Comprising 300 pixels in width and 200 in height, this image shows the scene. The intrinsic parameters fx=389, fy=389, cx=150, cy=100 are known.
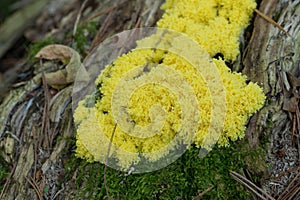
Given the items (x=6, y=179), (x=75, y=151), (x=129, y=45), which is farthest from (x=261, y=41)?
(x=6, y=179)

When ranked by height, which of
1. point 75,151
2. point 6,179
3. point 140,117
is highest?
point 140,117

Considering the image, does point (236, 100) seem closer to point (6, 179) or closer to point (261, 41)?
point (261, 41)

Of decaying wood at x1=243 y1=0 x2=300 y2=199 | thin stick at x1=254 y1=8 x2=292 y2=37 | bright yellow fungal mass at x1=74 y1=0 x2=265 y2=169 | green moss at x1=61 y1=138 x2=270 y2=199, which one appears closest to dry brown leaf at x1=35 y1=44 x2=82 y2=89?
bright yellow fungal mass at x1=74 y1=0 x2=265 y2=169

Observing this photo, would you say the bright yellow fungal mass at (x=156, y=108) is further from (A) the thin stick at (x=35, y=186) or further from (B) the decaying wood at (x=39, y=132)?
(A) the thin stick at (x=35, y=186)

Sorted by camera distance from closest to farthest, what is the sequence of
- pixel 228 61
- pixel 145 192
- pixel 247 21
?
pixel 145 192, pixel 228 61, pixel 247 21

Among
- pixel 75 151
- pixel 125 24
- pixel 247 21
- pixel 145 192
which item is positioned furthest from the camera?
pixel 125 24

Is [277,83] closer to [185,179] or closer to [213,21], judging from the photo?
[213,21]

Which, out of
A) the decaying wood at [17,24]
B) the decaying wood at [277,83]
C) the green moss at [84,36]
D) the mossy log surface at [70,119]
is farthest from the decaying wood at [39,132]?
the decaying wood at [17,24]

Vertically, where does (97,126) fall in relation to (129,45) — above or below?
below
